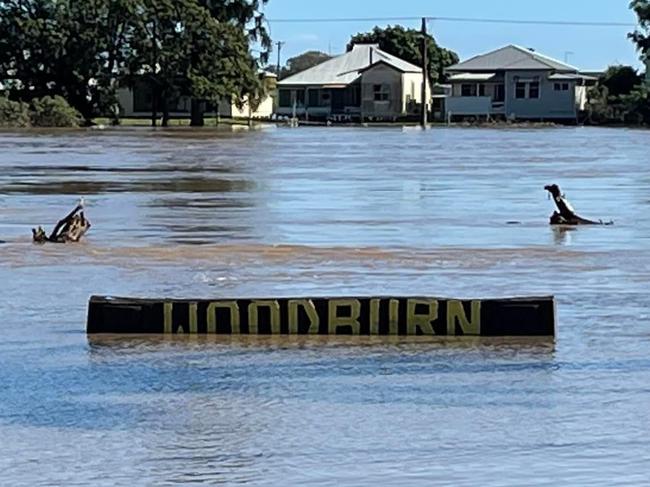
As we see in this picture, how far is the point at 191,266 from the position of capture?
18438mm

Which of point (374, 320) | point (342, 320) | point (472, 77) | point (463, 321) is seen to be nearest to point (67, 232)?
point (342, 320)

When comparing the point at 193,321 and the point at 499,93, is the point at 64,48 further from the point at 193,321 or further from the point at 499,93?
the point at 193,321

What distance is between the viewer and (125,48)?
9631cm

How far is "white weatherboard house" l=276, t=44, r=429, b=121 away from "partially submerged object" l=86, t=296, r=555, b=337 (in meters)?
100

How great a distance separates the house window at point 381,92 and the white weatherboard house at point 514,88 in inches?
184

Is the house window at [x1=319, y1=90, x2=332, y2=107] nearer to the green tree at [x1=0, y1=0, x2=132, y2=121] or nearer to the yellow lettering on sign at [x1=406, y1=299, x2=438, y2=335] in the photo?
the green tree at [x1=0, y1=0, x2=132, y2=121]

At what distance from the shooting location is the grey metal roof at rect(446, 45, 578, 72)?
4432 inches

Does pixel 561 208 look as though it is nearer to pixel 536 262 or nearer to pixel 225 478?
pixel 536 262

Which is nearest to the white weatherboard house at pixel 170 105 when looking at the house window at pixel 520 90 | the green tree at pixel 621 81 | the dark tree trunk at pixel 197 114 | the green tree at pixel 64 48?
the dark tree trunk at pixel 197 114

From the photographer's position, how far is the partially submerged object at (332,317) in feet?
41.9

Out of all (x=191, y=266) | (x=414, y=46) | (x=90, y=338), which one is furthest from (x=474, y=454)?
(x=414, y=46)

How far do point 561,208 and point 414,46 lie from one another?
10846 centimetres

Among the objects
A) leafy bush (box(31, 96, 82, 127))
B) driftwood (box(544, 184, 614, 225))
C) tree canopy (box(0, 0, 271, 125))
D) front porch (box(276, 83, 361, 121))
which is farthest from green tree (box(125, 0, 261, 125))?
driftwood (box(544, 184, 614, 225))

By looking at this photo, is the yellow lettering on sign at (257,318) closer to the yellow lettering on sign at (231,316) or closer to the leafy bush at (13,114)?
the yellow lettering on sign at (231,316)
